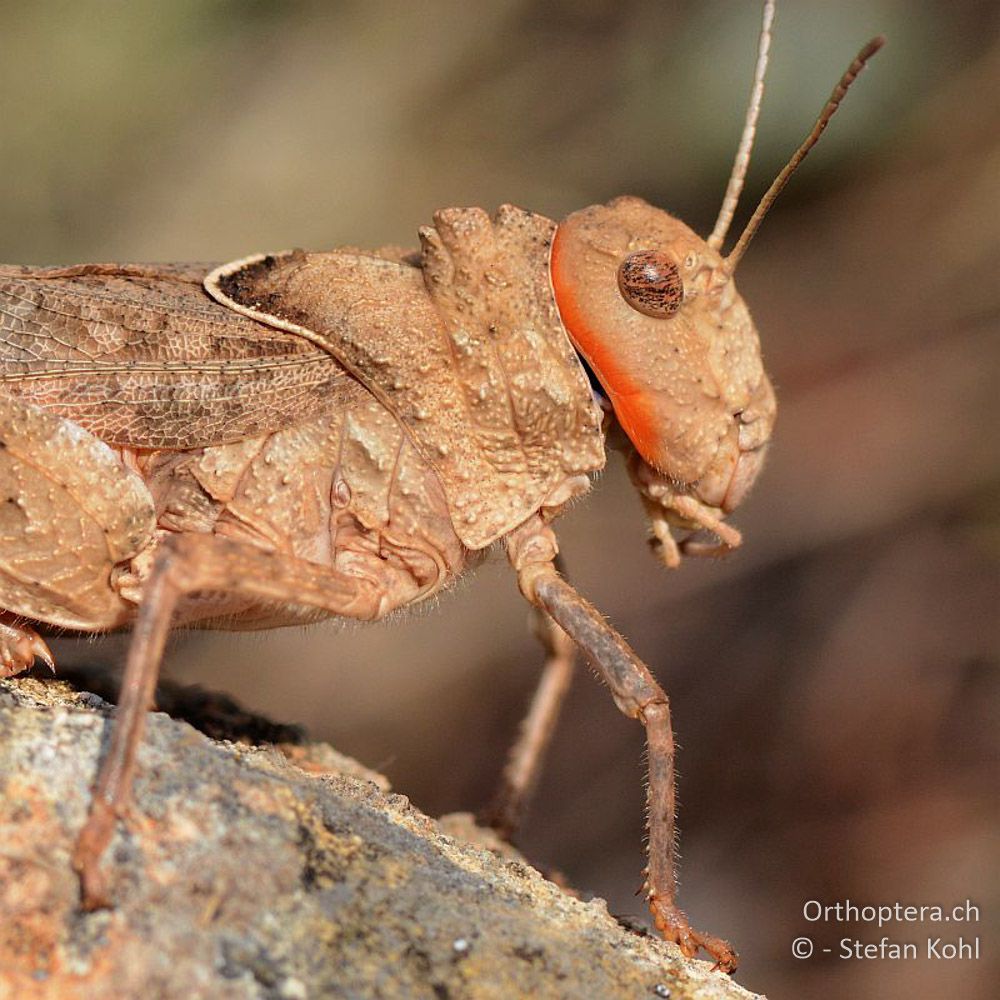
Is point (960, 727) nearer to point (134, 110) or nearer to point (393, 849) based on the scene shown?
point (393, 849)

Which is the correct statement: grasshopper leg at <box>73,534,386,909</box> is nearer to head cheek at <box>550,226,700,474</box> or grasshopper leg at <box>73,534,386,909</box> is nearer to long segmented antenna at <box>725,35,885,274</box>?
Answer: head cheek at <box>550,226,700,474</box>

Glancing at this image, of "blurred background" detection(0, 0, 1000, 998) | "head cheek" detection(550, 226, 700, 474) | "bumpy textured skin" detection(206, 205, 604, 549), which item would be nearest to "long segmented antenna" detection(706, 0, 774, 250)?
"head cheek" detection(550, 226, 700, 474)

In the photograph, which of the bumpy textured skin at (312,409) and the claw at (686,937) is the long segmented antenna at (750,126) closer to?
the bumpy textured skin at (312,409)

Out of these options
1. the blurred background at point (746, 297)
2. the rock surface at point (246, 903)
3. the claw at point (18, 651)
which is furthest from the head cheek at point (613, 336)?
the blurred background at point (746, 297)

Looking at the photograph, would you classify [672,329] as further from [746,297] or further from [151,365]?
[746,297]

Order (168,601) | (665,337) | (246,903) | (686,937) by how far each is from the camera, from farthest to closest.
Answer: (665,337), (686,937), (168,601), (246,903)

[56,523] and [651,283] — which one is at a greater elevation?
[651,283]

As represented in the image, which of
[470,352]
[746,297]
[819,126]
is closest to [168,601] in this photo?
[470,352]

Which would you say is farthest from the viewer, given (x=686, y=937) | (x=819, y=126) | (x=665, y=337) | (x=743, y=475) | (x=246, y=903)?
(x=743, y=475)
